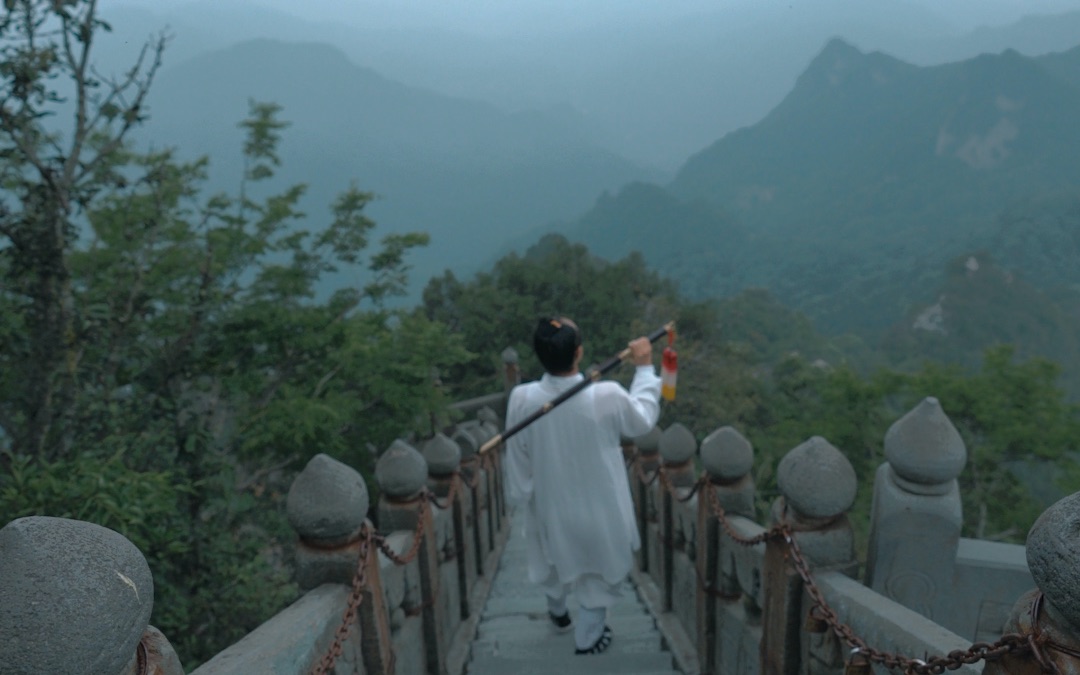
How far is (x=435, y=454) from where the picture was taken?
15.8ft

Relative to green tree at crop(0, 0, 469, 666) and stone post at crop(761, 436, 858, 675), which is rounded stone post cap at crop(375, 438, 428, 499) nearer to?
green tree at crop(0, 0, 469, 666)

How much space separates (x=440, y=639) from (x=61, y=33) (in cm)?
433

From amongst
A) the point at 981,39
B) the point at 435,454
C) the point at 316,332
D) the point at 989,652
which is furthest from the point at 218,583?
the point at 981,39

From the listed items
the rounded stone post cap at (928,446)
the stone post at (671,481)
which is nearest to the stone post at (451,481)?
the stone post at (671,481)

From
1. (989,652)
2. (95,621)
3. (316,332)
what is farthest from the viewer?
(316,332)

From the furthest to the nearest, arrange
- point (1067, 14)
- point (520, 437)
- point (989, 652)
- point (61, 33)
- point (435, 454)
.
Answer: point (1067, 14) → point (435, 454) → point (61, 33) → point (520, 437) → point (989, 652)

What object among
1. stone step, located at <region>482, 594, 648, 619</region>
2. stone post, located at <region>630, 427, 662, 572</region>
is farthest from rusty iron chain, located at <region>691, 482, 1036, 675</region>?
stone post, located at <region>630, 427, 662, 572</region>

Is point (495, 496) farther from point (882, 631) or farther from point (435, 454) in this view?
point (882, 631)

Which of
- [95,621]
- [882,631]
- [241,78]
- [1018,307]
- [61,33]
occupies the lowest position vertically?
[1018,307]

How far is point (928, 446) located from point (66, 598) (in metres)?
2.59

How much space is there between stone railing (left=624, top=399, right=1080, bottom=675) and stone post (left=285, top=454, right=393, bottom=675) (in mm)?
1527

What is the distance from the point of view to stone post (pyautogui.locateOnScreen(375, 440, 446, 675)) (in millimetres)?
3617

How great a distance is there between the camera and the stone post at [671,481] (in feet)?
15.5

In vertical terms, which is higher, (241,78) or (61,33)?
(241,78)
